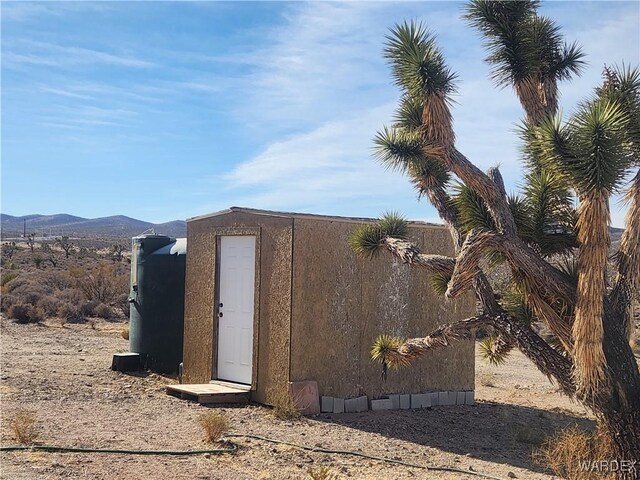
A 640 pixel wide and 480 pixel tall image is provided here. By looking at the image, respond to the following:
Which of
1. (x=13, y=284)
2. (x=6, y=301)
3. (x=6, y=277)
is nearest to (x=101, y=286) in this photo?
(x=13, y=284)

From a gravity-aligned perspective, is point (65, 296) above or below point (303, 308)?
below

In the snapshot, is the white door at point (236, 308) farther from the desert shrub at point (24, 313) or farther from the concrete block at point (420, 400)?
the desert shrub at point (24, 313)

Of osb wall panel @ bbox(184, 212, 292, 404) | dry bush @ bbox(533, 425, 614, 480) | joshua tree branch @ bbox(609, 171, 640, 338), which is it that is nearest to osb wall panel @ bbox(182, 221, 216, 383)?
osb wall panel @ bbox(184, 212, 292, 404)

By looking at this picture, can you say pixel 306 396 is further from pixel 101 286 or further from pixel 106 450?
pixel 101 286

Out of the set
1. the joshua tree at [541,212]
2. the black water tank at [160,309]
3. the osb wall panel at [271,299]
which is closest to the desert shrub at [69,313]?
the black water tank at [160,309]

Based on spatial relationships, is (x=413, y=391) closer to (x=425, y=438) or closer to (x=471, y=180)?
(x=425, y=438)

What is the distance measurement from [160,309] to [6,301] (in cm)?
1088

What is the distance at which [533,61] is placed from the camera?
7277mm

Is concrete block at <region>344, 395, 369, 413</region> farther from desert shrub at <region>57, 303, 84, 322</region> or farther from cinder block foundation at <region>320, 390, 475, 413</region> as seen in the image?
desert shrub at <region>57, 303, 84, 322</region>

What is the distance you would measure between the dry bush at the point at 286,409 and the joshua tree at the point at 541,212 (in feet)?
6.07

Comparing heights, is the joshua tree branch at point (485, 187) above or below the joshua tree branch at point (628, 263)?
above

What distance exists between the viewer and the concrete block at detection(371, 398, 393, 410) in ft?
34.9

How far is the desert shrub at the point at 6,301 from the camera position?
21.8 m

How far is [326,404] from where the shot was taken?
10.1m
